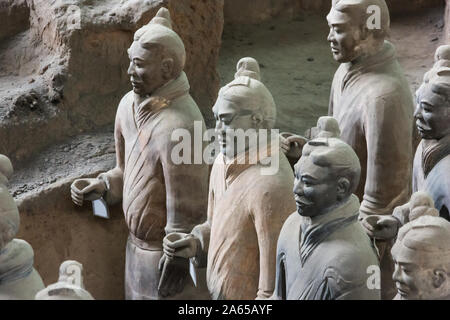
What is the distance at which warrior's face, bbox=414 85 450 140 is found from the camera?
526cm

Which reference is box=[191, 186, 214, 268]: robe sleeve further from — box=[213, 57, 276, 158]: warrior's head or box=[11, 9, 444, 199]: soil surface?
box=[11, 9, 444, 199]: soil surface

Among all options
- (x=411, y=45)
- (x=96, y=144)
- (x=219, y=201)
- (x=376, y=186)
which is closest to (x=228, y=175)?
(x=219, y=201)

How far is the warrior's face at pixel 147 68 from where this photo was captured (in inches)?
229

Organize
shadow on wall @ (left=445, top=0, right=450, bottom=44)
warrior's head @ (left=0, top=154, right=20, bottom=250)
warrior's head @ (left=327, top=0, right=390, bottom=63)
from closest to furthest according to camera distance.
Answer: warrior's head @ (left=0, top=154, right=20, bottom=250) → warrior's head @ (left=327, top=0, right=390, bottom=63) → shadow on wall @ (left=445, top=0, right=450, bottom=44)

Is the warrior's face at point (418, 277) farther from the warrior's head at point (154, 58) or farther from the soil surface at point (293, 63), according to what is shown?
the soil surface at point (293, 63)

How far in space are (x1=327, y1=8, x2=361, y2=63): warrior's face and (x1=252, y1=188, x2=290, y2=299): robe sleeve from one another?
1.20 meters

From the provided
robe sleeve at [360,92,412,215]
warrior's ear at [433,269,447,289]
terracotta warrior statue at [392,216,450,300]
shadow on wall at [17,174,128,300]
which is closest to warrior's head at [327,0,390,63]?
robe sleeve at [360,92,412,215]

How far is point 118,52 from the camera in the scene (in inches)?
285

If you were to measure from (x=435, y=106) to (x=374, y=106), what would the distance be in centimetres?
58

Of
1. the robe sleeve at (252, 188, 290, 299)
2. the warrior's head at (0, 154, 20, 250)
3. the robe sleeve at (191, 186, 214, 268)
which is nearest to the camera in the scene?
the warrior's head at (0, 154, 20, 250)

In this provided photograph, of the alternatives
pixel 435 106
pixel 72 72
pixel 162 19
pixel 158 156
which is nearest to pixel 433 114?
pixel 435 106

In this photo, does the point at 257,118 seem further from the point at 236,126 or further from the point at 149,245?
the point at 149,245
